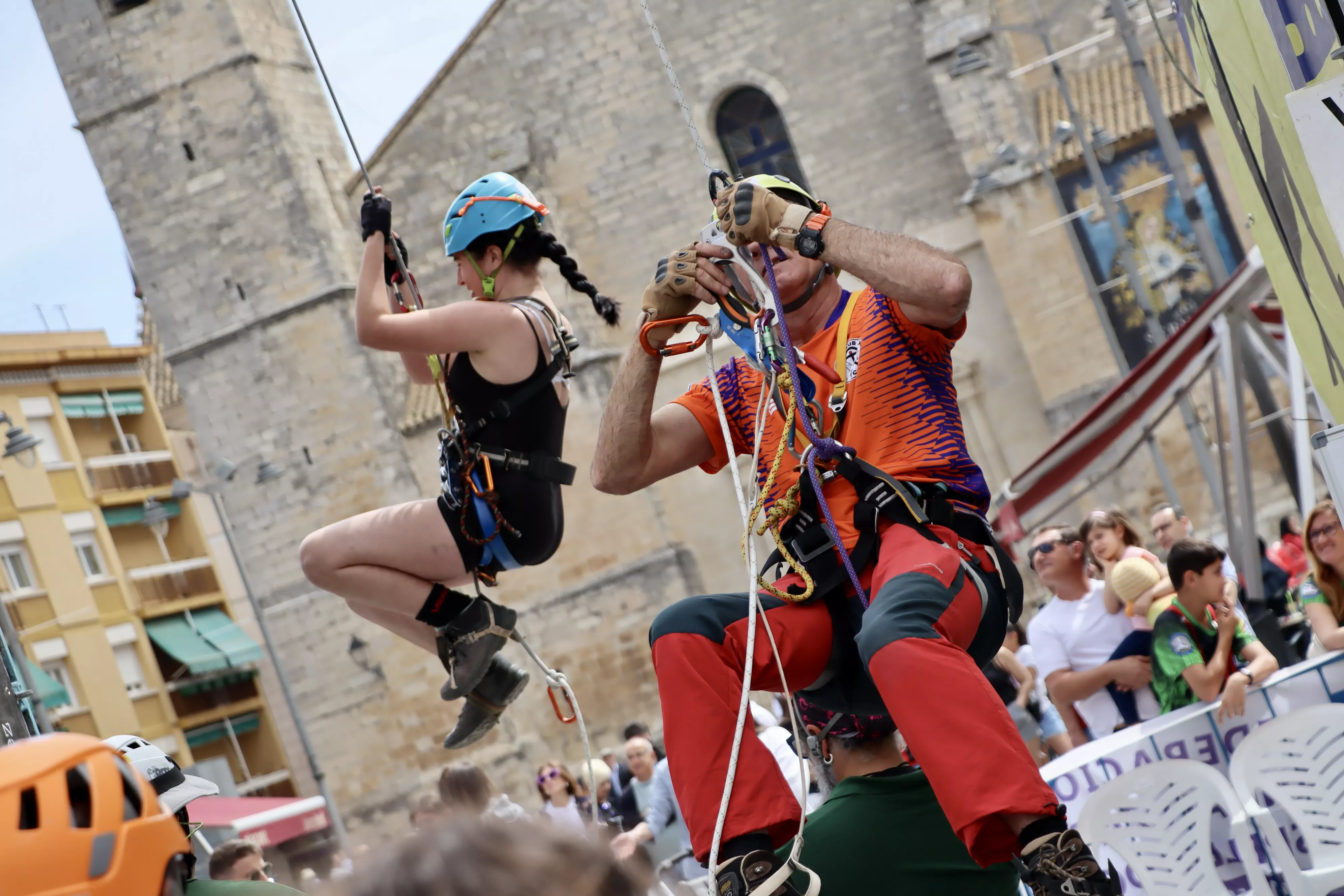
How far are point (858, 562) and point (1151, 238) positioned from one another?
67.7ft

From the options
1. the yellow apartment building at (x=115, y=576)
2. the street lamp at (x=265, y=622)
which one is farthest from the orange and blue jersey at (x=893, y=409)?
the yellow apartment building at (x=115, y=576)

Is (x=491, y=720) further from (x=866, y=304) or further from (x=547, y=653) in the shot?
(x=547, y=653)

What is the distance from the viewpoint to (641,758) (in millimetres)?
8750

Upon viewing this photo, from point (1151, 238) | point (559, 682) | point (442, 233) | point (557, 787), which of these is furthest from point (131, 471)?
point (559, 682)

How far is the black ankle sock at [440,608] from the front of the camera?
4.25m

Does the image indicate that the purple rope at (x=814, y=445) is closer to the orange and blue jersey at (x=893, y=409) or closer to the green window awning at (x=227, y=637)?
the orange and blue jersey at (x=893, y=409)

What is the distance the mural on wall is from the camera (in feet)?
70.3

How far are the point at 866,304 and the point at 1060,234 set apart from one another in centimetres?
1902

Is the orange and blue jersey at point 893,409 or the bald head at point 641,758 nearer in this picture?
the orange and blue jersey at point 893,409

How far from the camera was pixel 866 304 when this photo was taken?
3.31m

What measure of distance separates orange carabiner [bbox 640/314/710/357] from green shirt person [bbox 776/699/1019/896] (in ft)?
3.43

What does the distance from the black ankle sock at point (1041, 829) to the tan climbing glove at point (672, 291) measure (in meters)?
1.36

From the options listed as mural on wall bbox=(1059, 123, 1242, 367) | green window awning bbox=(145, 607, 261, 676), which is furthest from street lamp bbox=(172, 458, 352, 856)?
green window awning bbox=(145, 607, 261, 676)

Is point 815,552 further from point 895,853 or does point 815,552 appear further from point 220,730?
point 220,730
